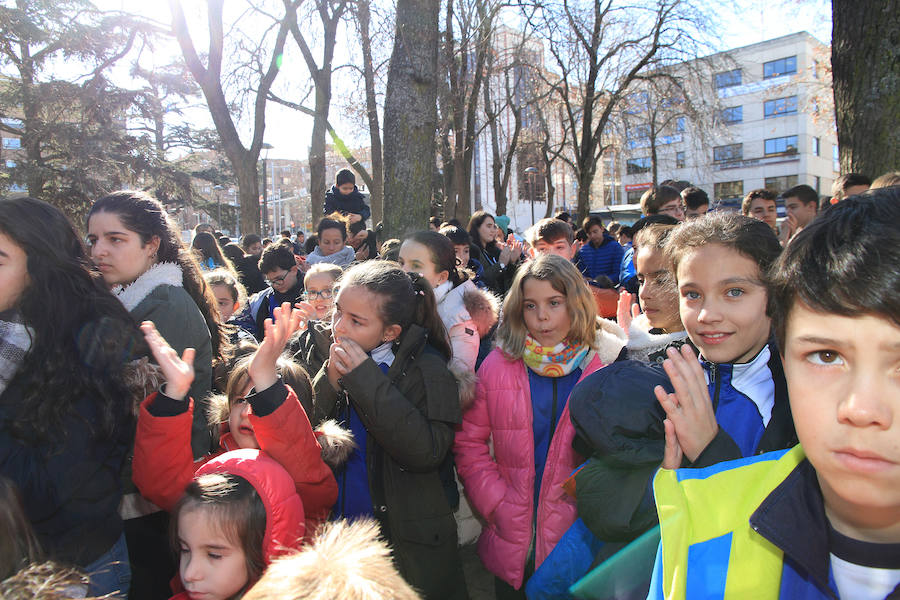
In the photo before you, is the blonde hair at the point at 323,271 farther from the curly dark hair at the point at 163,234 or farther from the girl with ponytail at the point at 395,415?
the girl with ponytail at the point at 395,415

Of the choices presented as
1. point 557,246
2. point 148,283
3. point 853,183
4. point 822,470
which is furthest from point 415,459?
point 853,183

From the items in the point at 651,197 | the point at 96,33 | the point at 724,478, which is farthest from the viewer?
the point at 96,33

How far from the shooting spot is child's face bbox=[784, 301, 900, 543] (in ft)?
2.76

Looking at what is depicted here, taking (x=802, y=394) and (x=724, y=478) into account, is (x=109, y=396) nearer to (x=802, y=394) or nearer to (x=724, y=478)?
(x=724, y=478)

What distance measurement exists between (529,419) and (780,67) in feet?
175

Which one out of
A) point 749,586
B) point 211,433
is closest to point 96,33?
point 211,433

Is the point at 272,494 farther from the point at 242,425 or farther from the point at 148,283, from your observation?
the point at 148,283

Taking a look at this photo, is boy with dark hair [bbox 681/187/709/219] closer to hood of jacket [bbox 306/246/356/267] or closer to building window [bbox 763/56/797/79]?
hood of jacket [bbox 306/246/356/267]

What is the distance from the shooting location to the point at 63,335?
5.84ft

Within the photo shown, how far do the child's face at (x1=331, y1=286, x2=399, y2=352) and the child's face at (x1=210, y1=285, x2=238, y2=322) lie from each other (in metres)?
1.86

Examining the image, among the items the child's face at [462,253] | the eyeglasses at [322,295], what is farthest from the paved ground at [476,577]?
the child's face at [462,253]

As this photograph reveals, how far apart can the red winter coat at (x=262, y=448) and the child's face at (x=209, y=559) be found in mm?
170

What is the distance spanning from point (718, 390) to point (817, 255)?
0.74 m

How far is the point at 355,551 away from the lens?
1.03 meters
